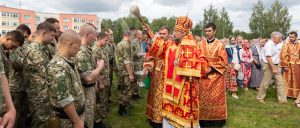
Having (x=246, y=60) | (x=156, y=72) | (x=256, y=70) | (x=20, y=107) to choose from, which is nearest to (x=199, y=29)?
(x=256, y=70)

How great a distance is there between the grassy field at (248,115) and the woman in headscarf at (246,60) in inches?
60.1

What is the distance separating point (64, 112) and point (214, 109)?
13.1ft

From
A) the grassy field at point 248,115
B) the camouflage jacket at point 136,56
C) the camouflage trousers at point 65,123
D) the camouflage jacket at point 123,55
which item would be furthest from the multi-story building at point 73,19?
the camouflage trousers at point 65,123

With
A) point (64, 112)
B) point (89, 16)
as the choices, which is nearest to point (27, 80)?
point (64, 112)

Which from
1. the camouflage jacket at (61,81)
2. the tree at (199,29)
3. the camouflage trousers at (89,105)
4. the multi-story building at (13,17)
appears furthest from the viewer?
the multi-story building at (13,17)

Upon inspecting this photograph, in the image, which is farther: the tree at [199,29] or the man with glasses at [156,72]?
the tree at [199,29]

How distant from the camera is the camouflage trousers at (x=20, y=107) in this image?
5345 millimetres

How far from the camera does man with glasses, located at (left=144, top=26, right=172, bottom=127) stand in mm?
5969

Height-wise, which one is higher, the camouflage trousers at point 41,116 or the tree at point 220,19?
the tree at point 220,19

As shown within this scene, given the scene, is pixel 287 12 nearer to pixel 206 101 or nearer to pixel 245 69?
pixel 245 69

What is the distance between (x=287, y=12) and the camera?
58125mm

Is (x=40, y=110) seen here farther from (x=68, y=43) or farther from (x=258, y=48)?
(x=258, y=48)

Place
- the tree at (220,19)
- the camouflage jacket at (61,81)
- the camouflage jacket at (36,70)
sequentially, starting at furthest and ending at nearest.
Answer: the tree at (220,19), the camouflage jacket at (36,70), the camouflage jacket at (61,81)

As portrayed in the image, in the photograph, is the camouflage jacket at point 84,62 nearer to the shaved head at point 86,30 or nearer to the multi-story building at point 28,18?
the shaved head at point 86,30
